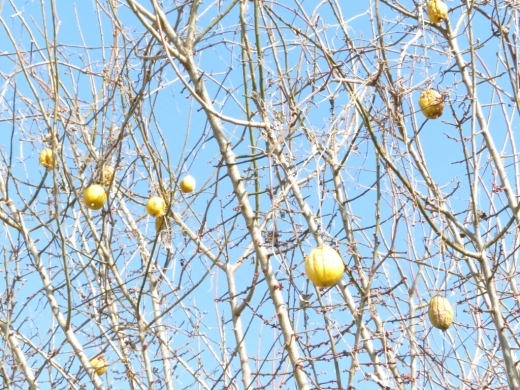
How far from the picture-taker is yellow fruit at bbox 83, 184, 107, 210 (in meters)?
3.28

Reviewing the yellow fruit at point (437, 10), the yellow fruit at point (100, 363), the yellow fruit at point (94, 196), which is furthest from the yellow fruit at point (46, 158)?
the yellow fruit at point (437, 10)

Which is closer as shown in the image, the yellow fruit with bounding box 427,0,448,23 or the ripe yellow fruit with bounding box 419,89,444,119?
the ripe yellow fruit with bounding box 419,89,444,119

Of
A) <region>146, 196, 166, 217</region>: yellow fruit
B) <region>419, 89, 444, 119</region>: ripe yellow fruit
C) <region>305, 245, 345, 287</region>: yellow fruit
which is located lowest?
<region>305, 245, 345, 287</region>: yellow fruit

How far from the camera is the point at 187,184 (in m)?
3.58

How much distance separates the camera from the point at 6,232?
4.16m

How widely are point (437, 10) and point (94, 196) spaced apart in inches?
71.3

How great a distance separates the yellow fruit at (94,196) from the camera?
10.8 feet

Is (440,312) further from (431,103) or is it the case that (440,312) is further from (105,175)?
(105,175)

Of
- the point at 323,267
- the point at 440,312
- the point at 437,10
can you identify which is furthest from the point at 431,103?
the point at 323,267

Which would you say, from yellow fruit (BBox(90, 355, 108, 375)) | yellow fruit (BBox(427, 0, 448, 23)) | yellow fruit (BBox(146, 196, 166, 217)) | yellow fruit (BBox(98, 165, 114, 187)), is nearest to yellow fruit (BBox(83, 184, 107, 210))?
yellow fruit (BBox(98, 165, 114, 187))

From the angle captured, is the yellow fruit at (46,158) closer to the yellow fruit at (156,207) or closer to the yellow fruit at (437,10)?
the yellow fruit at (156,207)

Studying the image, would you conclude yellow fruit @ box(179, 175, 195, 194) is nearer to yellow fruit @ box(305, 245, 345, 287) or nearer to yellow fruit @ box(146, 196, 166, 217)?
yellow fruit @ box(146, 196, 166, 217)

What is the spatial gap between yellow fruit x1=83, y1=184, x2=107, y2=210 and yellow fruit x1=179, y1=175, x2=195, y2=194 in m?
0.44

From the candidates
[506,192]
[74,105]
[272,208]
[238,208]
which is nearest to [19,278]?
[74,105]
